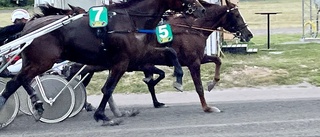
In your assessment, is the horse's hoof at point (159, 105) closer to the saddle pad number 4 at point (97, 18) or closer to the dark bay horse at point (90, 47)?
the dark bay horse at point (90, 47)

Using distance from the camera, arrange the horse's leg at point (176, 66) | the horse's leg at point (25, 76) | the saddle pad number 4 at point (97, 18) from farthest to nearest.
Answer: the horse's leg at point (176, 66), the saddle pad number 4 at point (97, 18), the horse's leg at point (25, 76)

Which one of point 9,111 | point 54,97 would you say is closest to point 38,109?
point 9,111

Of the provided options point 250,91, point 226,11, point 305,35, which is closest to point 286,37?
point 305,35

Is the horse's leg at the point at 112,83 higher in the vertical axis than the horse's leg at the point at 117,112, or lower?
higher

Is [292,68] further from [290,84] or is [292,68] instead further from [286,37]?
[286,37]

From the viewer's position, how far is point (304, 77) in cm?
1427

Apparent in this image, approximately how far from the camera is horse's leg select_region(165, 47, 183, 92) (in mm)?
10562

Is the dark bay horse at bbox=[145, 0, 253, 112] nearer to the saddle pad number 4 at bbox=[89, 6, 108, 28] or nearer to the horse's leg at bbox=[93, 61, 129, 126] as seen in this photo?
the horse's leg at bbox=[93, 61, 129, 126]

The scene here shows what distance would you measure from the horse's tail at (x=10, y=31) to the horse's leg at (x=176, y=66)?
2.16 meters

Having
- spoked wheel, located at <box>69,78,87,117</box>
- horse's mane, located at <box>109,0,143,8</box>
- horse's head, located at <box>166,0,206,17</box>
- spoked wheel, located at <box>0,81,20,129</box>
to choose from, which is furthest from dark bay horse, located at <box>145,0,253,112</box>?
spoked wheel, located at <box>0,81,20,129</box>

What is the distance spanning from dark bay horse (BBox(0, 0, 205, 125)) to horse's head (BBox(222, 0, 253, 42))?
1.91m

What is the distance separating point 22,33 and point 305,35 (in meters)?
14.0

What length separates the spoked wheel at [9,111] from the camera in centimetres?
972

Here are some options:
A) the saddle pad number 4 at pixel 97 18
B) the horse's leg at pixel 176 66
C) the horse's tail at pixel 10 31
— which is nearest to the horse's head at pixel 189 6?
the horse's leg at pixel 176 66
